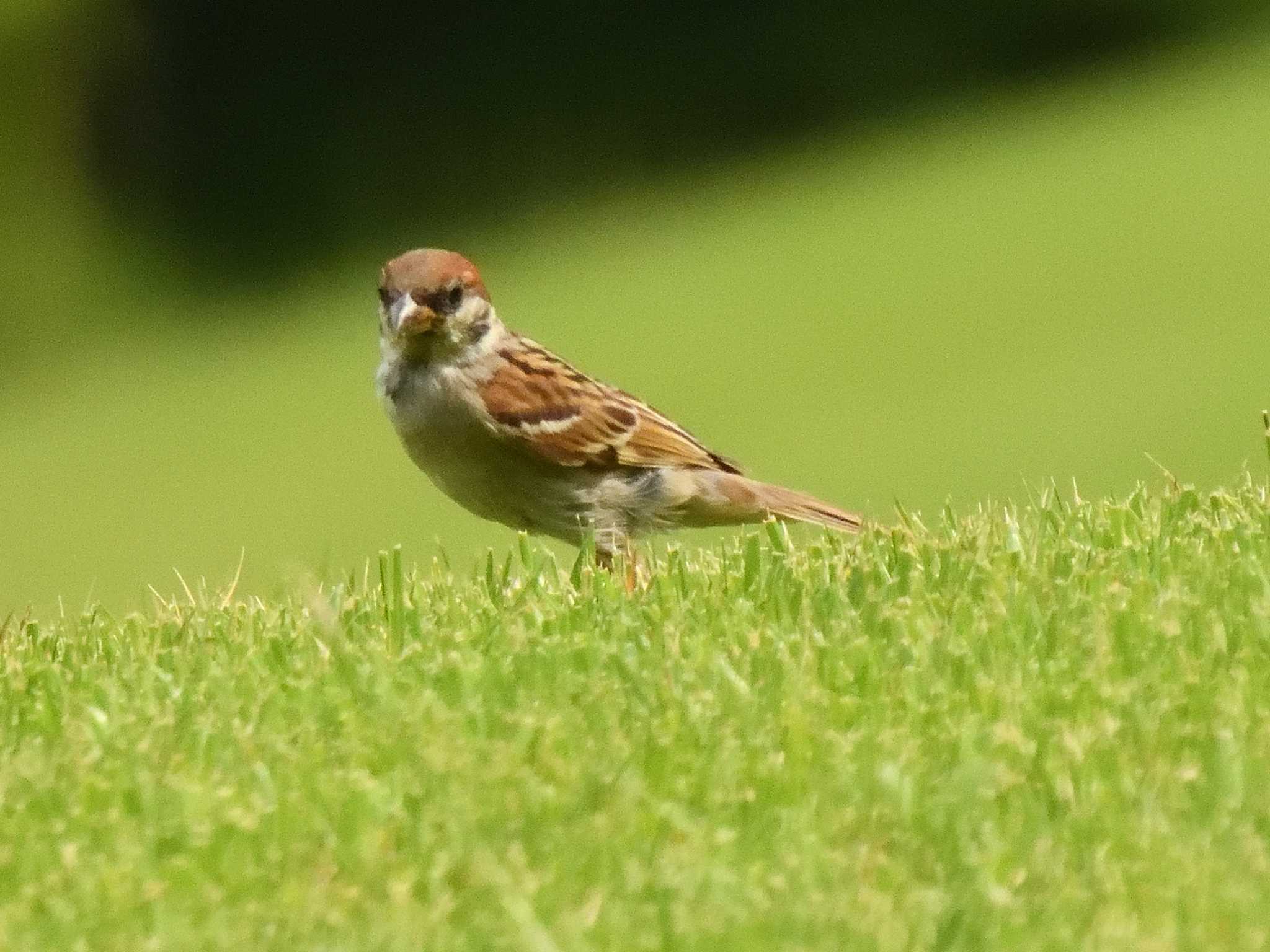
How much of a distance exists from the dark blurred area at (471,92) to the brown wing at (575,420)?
20.6m

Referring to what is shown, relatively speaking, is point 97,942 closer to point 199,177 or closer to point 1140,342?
point 1140,342

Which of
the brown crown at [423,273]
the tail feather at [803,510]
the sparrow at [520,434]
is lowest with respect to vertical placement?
the tail feather at [803,510]

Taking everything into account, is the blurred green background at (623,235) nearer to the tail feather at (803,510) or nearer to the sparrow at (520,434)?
the tail feather at (803,510)

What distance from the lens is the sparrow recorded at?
704 centimetres

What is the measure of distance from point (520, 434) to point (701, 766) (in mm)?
2800

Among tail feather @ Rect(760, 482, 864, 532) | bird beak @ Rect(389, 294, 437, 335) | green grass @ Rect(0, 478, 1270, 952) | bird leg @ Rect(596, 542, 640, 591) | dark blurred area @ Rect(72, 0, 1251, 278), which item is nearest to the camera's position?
green grass @ Rect(0, 478, 1270, 952)

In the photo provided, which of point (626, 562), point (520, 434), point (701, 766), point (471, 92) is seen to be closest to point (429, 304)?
point (520, 434)

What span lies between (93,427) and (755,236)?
7.39 metres

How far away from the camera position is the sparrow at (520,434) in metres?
7.04

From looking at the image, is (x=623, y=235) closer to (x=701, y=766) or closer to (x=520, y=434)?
(x=520, y=434)

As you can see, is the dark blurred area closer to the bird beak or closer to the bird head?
the bird head

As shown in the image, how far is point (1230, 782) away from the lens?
409 centimetres

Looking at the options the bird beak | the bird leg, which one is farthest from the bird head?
the bird leg

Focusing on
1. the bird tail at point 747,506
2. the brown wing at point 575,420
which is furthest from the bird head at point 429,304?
the bird tail at point 747,506
